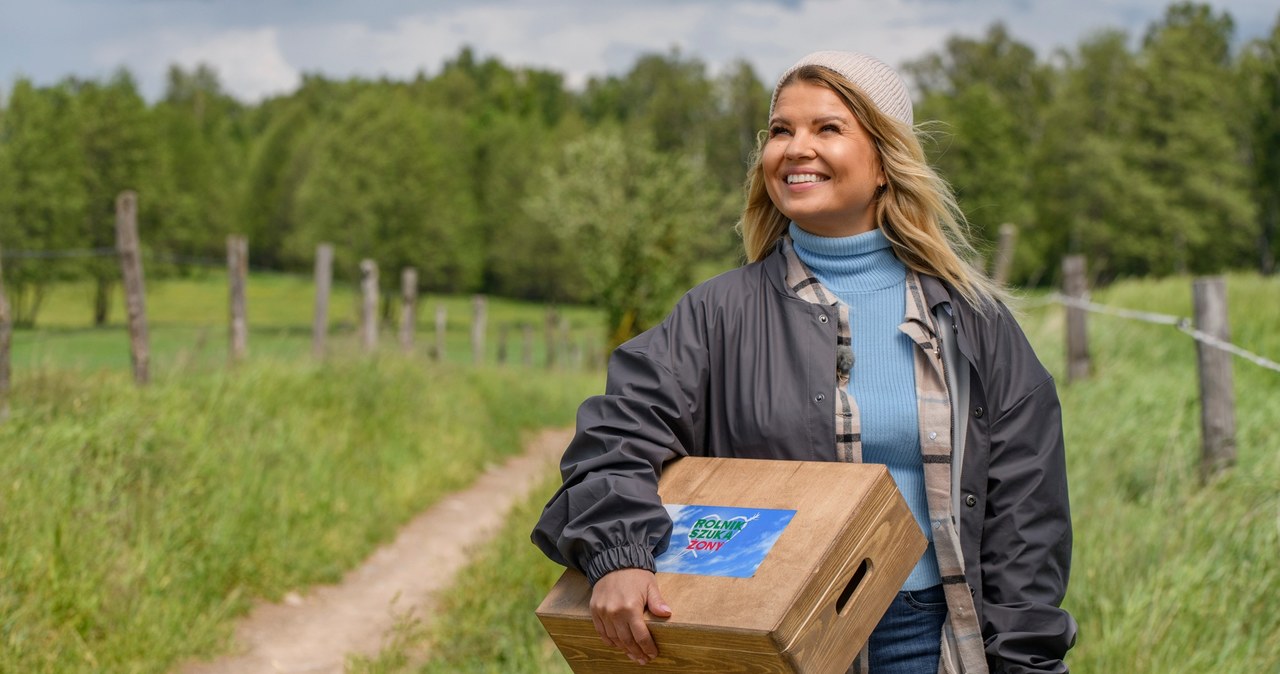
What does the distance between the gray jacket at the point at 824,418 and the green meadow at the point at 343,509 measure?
570mm

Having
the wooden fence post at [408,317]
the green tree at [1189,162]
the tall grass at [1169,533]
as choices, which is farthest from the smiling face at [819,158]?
the green tree at [1189,162]

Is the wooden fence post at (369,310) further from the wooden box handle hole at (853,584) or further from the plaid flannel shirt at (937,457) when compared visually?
the wooden box handle hole at (853,584)

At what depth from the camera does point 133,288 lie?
8367mm

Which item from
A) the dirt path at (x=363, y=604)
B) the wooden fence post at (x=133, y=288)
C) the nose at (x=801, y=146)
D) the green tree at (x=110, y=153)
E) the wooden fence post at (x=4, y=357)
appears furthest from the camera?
the green tree at (x=110, y=153)

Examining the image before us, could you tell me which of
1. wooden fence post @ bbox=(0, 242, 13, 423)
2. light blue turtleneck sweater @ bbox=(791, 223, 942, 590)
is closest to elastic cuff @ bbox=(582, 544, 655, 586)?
light blue turtleneck sweater @ bbox=(791, 223, 942, 590)

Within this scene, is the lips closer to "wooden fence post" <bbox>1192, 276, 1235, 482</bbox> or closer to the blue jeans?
the blue jeans

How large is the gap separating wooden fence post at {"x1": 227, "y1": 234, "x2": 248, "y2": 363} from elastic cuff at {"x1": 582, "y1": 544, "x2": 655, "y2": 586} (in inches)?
328

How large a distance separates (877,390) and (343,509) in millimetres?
5802

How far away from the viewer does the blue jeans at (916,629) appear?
7.09ft

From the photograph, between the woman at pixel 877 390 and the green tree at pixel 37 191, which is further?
the green tree at pixel 37 191

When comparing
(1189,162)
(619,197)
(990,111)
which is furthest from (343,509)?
(990,111)

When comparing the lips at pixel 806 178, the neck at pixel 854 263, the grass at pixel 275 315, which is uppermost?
the lips at pixel 806 178

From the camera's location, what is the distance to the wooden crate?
68.7 inches

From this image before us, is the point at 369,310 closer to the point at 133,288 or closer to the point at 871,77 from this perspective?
the point at 133,288
